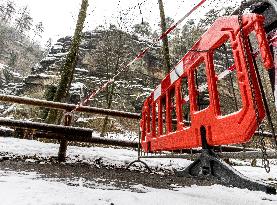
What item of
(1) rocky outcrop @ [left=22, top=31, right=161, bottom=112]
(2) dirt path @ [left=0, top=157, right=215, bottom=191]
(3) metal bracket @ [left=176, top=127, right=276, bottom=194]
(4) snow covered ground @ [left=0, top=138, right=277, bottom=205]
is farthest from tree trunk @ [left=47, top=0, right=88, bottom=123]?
(1) rocky outcrop @ [left=22, top=31, right=161, bottom=112]

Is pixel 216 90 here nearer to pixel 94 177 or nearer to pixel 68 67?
pixel 94 177

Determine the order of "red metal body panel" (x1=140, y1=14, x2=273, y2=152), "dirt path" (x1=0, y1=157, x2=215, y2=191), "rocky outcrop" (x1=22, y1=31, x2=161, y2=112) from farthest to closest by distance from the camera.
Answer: "rocky outcrop" (x1=22, y1=31, x2=161, y2=112) → "dirt path" (x1=0, y1=157, x2=215, y2=191) → "red metal body panel" (x1=140, y1=14, x2=273, y2=152)

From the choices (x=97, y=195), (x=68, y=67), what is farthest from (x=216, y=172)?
(x=68, y=67)

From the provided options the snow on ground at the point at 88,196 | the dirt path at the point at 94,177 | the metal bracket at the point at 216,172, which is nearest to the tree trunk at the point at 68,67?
the dirt path at the point at 94,177

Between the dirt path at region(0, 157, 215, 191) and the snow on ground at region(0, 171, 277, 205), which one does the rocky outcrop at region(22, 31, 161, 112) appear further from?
the snow on ground at region(0, 171, 277, 205)

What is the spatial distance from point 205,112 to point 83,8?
1040cm

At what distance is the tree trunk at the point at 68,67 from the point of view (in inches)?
420

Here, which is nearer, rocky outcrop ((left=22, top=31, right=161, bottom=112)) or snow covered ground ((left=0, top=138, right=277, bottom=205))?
snow covered ground ((left=0, top=138, right=277, bottom=205))

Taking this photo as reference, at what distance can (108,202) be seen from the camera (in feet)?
7.34

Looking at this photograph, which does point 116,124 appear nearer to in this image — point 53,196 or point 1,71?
point 53,196

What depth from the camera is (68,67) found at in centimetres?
1106

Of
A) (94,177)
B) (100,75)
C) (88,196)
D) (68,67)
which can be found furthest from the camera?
(100,75)

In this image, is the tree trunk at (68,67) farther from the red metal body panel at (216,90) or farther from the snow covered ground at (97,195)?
the snow covered ground at (97,195)

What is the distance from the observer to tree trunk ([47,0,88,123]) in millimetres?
10656
